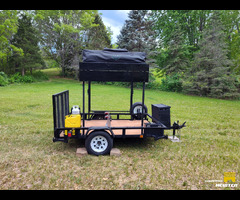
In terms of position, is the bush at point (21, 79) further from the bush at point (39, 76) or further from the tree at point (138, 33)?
the tree at point (138, 33)

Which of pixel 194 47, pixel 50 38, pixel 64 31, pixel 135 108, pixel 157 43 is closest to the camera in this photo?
pixel 135 108

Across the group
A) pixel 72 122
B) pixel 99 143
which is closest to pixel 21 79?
pixel 72 122

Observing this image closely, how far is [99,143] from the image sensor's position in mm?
3975

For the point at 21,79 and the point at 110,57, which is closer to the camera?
the point at 110,57

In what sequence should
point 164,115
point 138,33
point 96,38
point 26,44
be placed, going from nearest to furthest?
point 164,115 → point 138,33 → point 26,44 → point 96,38

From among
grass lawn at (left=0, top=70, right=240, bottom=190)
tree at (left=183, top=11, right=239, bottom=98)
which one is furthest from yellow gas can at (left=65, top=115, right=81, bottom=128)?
tree at (left=183, top=11, right=239, bottom=98)

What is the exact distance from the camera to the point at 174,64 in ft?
70.1

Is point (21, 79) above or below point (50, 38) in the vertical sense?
below

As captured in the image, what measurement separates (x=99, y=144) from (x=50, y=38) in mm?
26714

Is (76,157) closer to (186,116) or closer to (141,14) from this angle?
(186,116)

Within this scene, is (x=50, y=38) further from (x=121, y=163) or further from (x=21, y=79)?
(x=121, y=163)

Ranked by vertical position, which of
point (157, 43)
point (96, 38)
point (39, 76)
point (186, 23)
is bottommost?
point (39, 76)

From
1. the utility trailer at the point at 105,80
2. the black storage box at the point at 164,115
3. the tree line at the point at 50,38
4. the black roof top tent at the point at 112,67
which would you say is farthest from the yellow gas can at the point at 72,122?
the tree line at the point at 50,38
